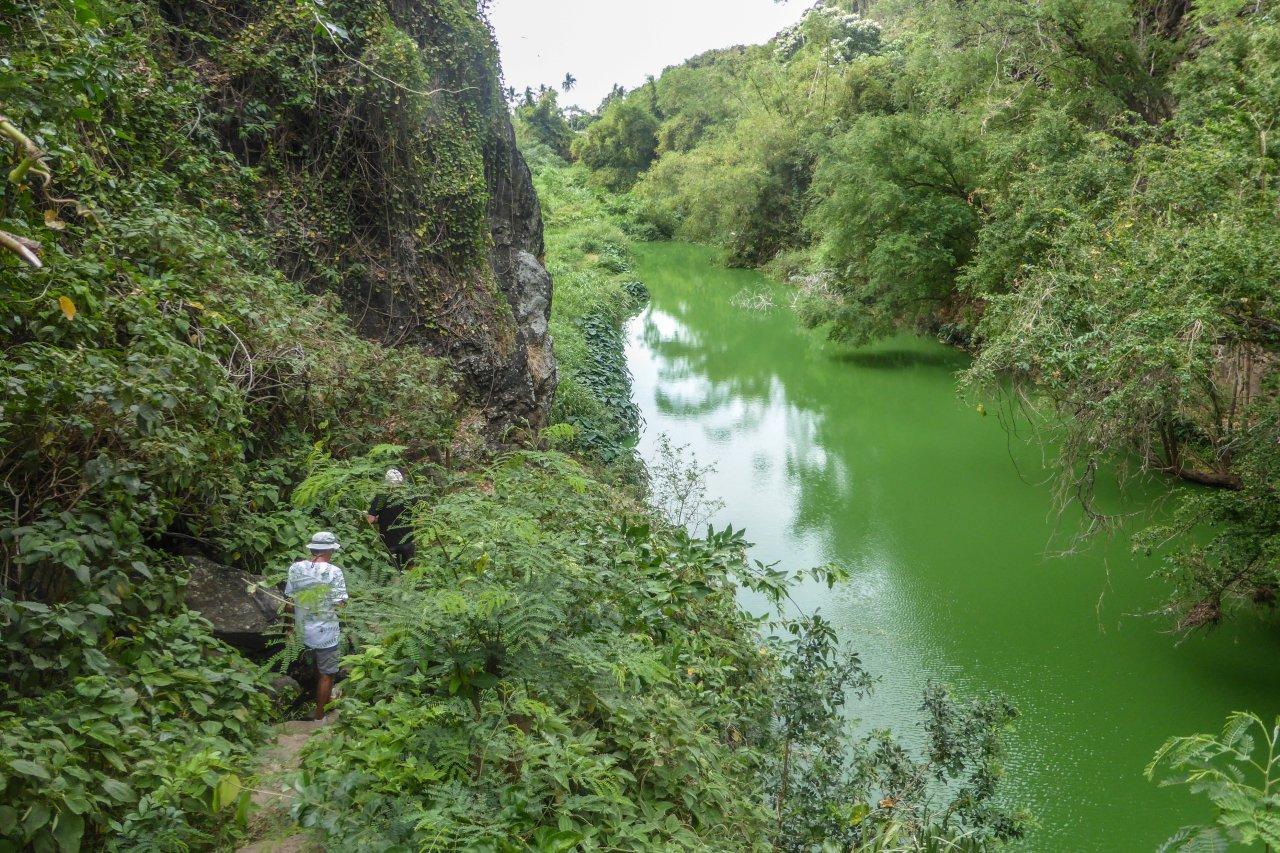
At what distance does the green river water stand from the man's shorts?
419 cm

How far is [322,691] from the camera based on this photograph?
13.5 ft

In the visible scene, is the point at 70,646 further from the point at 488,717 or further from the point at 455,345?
the point at 455,345

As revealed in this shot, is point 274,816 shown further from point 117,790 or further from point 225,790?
point 117,790

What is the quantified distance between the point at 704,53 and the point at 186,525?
59.1 metres

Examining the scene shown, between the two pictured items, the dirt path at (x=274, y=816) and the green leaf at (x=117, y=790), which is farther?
the dirt path at (x=274, y=816)

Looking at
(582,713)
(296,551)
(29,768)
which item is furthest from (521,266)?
(29,768)

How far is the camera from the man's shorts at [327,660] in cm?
411

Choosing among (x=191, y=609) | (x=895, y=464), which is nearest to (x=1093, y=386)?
(x=895, y=464)

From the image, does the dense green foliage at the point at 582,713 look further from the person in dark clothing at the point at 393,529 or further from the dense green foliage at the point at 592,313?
the dense green foliage at the point at 592,313

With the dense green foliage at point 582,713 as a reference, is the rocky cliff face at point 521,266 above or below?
above

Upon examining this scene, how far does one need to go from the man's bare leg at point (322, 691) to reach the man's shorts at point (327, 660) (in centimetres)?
3

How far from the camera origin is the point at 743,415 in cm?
1568

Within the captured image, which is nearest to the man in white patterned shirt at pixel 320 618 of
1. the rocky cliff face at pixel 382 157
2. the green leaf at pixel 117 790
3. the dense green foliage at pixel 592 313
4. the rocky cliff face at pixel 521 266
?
the green leaf at pixel 117 790

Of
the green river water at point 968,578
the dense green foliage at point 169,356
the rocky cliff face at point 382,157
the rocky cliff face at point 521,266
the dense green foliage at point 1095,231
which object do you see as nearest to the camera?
the dense green foliage at point 169,356
